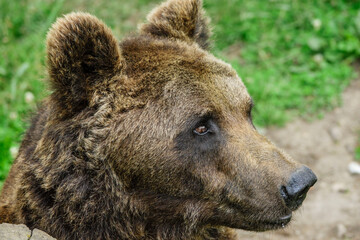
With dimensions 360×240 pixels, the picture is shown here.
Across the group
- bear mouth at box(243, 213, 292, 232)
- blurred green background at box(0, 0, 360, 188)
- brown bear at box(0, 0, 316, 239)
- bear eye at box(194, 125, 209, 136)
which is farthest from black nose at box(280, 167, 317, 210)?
blurred green background at box(0, 0, 360, 188)

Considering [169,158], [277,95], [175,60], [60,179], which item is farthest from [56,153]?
[277,95]

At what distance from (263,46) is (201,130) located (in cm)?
491

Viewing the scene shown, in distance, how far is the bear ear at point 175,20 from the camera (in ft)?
14.7

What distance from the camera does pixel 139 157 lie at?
375 cm

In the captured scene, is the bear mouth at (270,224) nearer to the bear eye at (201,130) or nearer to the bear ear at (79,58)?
the bear eye at (201,130)

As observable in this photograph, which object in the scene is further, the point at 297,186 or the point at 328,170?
the point at 328,170

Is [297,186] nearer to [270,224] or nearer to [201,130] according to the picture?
[270,224]

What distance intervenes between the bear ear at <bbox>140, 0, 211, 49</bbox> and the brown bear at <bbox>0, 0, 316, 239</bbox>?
1.92 ft

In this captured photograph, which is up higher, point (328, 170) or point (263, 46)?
point (263, 46)

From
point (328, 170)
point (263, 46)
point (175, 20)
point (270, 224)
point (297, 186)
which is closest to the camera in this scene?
point (297, 186)

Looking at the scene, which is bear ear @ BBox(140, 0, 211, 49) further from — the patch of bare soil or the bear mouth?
the patch of bare soil

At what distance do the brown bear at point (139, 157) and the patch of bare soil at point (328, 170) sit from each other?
198 centimetres

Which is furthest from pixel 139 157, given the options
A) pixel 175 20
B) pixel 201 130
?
pixel 175 20

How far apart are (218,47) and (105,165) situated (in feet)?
16.7
